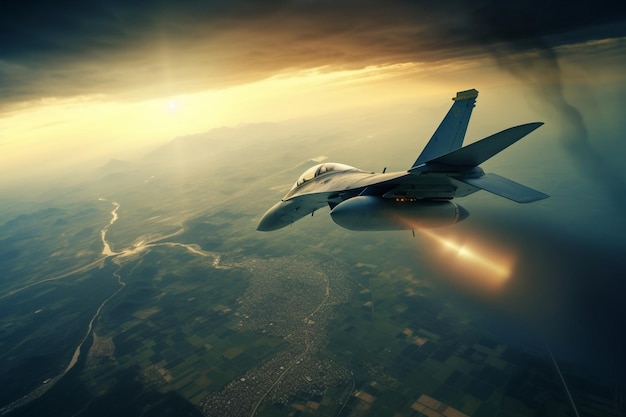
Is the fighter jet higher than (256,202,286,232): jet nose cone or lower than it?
higher

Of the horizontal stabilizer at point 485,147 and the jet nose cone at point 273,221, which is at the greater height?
the horizontal stabilizer at point 485,147

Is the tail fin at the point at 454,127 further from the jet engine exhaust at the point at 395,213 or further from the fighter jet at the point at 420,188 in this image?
the jet engine exhaust at the point at 395,213

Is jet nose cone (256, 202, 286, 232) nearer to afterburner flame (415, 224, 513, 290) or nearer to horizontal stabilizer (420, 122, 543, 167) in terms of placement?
horizontal stabilizer (420, 122, 543, 167)

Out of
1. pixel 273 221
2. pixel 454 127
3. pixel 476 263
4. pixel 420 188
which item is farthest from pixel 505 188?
pixel 476 263

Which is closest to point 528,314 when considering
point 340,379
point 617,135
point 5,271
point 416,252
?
point 416,252

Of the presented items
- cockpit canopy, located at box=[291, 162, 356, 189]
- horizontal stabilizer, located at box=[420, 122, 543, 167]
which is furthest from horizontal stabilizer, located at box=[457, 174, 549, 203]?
cockpit canopy, located at box=[291, 162, 356, 189]

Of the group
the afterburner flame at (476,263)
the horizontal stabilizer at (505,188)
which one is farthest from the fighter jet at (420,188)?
the afterburner flame at (476,263)

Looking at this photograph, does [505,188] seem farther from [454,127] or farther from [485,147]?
[454,127]
